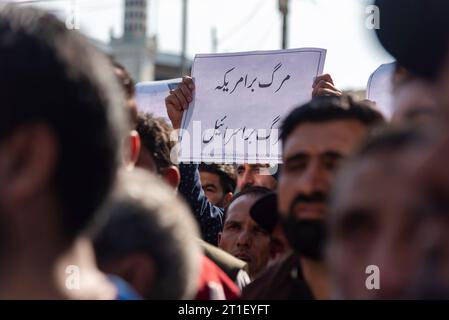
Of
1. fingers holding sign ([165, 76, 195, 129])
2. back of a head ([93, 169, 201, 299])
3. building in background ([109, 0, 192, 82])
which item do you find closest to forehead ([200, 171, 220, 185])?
fingers holding sign ([165, 76, 195, 129])

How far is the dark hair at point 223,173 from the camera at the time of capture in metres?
5.54

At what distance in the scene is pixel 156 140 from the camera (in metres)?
3.26

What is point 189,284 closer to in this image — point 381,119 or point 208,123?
point 381,119

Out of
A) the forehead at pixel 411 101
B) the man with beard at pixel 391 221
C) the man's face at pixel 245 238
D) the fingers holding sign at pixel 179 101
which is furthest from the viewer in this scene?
the fingers holding sign at pixel 179 101

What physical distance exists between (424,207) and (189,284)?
1223 millimetres

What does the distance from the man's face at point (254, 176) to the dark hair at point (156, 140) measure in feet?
4.22

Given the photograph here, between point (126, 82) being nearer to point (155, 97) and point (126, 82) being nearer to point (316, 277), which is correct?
point (316, 277)

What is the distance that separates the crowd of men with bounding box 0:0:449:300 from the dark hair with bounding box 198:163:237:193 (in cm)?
304

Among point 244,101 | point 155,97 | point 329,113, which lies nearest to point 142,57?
point 155,97

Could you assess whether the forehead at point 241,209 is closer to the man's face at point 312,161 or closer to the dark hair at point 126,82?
the dark hair at point 126,82

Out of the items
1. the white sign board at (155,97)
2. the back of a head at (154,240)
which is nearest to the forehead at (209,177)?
the white sign board at (155,97)

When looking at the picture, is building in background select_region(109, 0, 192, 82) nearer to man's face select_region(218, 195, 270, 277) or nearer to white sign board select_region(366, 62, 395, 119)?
white sign board select_region(366, 62, 395, 119)

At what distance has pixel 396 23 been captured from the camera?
7.04ft
